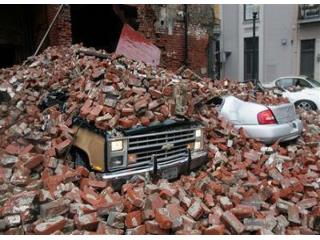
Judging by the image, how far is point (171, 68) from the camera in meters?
13.4

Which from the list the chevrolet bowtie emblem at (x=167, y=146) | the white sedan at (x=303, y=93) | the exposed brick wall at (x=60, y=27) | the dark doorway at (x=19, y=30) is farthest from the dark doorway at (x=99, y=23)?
the chevrolet bowtie emblem at (x=167, y=146)

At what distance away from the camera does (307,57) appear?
24.3 meters

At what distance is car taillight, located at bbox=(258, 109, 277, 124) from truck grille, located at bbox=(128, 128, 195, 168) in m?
1.81

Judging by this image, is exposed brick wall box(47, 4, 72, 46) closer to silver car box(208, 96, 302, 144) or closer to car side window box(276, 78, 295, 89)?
silver car box(208, 96, 302, 144)

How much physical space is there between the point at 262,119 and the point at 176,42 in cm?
754

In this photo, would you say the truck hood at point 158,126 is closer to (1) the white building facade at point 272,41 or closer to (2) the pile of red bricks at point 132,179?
(2) the pile of red bricks at point 132,179

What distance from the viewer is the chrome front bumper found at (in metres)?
A: 4.39

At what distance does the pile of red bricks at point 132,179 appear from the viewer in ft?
12.5

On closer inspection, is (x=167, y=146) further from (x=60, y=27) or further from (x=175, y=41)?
(x=175, y=41)

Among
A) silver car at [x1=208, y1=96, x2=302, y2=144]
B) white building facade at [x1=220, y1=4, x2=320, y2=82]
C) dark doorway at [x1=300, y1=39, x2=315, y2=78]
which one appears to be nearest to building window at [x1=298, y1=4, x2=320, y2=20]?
white building facade at [x1=220, y1=4, x2=320, y2=82]

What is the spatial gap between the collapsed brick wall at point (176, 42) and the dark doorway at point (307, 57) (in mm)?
11334

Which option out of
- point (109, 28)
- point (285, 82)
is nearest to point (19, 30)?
point (109, 28)

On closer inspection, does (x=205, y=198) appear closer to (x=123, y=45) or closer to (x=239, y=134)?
(x=239, y=134)
